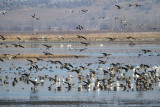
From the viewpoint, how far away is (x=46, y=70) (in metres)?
37.5

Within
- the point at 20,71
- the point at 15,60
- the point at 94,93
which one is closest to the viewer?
the point at 94,93

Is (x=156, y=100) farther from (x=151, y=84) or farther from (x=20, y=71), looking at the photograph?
(x=20, y=71)

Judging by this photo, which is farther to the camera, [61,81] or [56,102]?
[61,81]

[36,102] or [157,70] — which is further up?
[157,70]

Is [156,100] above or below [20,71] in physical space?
below

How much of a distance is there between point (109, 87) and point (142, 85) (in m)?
1.97

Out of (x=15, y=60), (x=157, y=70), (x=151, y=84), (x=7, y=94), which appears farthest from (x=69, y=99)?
(x=15, y=60)

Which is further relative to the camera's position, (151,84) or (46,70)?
(46,70)

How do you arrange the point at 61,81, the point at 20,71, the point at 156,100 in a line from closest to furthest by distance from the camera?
the point at 156,100
the point at 61,81
the point at 20,71

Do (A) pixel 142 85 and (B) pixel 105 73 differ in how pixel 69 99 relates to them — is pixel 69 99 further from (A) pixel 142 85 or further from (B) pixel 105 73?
(B) pixel 105 73

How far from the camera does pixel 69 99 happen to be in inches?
961

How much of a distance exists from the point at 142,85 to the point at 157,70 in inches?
300

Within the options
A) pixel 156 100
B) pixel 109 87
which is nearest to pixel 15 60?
pixel 109 87

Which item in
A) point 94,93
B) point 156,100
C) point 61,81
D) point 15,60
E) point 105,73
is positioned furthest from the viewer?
point 15,60
